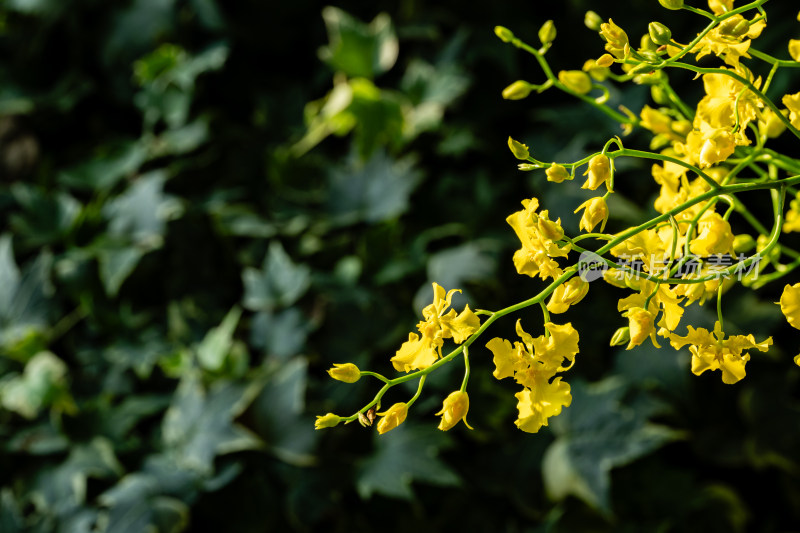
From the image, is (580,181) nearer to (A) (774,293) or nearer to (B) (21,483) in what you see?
(A) (774,293)

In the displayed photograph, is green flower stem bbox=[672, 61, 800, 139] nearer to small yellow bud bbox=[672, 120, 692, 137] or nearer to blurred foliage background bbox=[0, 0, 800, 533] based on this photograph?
small yellow bud bbox=[672, 120, 692, 137]

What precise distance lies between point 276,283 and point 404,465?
28cm

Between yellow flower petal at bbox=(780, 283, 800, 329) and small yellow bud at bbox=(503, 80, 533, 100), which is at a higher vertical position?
small yellow bud at bbox=(503, 80, 533, 100)

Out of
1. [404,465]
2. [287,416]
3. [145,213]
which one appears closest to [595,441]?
[404,465]

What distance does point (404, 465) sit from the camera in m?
0.81

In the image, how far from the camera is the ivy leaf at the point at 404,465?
0.79 metres

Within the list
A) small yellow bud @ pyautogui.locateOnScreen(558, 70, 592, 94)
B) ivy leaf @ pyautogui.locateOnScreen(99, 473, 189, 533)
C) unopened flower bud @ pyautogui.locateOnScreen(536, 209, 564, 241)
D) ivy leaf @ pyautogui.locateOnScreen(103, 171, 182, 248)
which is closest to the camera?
unopened flower bud @ pyautogui.locateOnScreen(536, 209, 564, 241)

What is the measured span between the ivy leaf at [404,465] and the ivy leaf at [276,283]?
0.21 metres

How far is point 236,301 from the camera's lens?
3.53 ft

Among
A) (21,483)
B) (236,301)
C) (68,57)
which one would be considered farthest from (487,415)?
(68,57)

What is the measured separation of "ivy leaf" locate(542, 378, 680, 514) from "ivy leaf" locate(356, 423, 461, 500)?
130mm

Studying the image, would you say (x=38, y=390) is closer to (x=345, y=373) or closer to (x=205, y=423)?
(x=205, y=423)

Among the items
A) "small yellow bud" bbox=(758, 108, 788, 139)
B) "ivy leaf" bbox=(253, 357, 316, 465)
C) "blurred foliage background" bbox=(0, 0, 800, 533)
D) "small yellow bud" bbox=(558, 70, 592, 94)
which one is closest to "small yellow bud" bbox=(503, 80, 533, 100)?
"small yellow bud" bbox=(558, 70, 592, 94)

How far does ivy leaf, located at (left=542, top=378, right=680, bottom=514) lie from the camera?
810 millimetres
